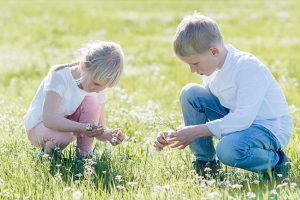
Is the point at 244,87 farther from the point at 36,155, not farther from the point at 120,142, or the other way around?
the point at 36,155

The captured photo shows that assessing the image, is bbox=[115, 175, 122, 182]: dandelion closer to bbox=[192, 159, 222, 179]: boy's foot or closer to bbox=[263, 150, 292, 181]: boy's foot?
bbox=[192, 159, 222, 179]: boy's foot

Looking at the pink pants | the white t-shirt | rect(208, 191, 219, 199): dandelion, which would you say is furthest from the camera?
the pink pants

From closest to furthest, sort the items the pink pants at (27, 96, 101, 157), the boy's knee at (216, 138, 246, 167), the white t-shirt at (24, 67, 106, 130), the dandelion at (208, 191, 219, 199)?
the dandelion at (208, 191, 219, 199) → the boy's knee at (216, 138, 246, 167) → the white t-shirt at (24, 67, 106, 130) → the pink pants at (27, 96, 101, 157)

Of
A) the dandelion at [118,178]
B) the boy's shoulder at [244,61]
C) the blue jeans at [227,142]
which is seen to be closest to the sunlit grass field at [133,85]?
the dandelion at [118,178]

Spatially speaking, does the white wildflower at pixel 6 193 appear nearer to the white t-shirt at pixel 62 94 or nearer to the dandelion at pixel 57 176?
the dandelion at pixel 57 176

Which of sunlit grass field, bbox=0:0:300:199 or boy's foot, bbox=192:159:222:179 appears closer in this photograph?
sunlit grass field, bbox=0:0:300:199

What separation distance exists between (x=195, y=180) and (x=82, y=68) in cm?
155

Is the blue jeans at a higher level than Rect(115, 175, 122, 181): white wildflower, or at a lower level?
higher

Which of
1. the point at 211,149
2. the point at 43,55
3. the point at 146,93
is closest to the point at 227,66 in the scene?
the point at 211,149

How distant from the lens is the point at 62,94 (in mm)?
6523

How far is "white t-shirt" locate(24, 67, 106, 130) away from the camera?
21.4 feet

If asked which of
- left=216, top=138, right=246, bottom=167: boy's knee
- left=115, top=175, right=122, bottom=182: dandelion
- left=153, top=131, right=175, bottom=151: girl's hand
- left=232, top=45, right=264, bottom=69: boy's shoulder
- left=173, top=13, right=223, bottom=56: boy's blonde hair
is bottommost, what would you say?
left=115, top=175, right=122, bottom=182: dandelion

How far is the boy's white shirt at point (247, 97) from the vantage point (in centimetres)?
595

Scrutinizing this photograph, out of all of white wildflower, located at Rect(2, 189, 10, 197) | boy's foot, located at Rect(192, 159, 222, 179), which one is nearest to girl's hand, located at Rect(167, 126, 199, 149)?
boy's foot, located at Rect(192, 159, 222, 179)
